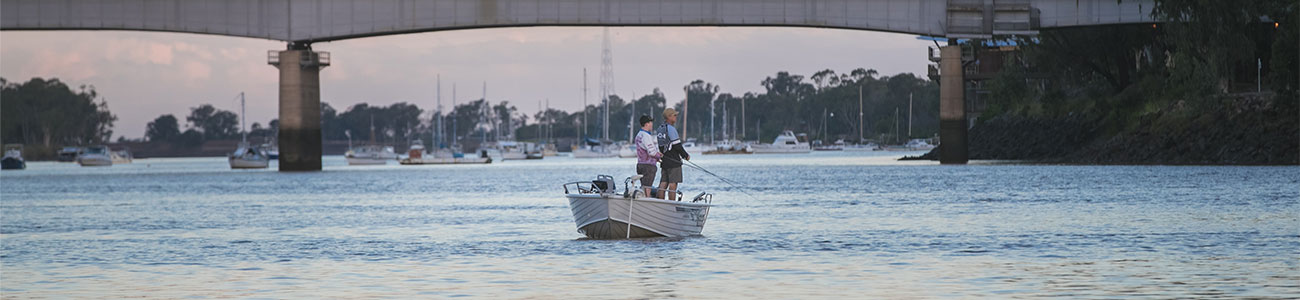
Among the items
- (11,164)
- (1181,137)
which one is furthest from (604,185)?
(11,164)

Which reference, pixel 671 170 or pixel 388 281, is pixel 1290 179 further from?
pixel 388 281

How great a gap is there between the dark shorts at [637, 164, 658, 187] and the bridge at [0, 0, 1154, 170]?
55.8m

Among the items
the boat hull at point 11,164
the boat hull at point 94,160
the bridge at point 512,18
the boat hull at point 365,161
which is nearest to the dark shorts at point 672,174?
the bridge at point 512,18

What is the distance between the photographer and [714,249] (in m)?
24.7

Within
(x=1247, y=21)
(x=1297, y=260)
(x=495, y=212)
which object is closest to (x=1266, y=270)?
(x=1297, y=260)

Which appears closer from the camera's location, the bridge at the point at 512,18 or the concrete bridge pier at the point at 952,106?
the bridge at the point at 512,18

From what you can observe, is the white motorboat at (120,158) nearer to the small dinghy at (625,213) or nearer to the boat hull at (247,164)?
the boat hull at (247,164)

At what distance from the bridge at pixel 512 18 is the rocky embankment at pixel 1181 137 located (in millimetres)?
6013

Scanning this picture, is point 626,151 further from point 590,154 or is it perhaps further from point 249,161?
point 249,161

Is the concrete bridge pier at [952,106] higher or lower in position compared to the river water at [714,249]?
higher

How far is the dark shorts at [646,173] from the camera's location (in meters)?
24.9

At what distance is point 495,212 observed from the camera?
41125mm

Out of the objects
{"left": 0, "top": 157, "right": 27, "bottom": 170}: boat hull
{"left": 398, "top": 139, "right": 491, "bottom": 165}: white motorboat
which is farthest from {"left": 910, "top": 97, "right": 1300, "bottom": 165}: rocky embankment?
{"left": 0, "top": 157, "right": 27, "bottom": 170}: boat hull

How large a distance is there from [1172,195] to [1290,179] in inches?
458
